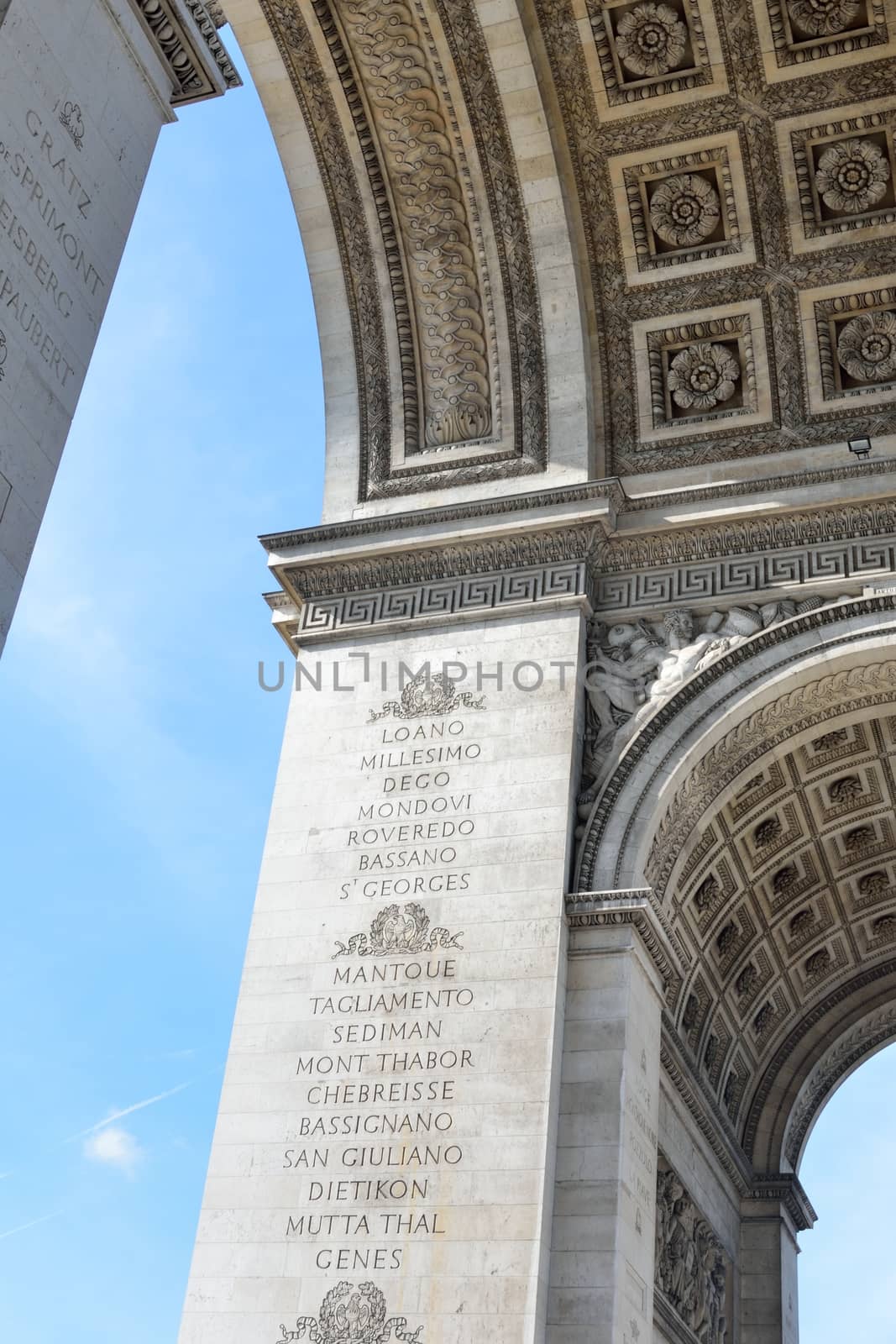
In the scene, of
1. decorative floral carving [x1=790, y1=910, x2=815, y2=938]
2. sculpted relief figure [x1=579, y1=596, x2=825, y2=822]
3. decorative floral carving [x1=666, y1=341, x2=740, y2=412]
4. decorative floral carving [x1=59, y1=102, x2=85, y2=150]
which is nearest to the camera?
decorative floral carving [x1=59, y1=102, x2=85, y2=150]

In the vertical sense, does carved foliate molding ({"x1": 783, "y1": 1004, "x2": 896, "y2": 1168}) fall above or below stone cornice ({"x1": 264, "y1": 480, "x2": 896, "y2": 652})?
below

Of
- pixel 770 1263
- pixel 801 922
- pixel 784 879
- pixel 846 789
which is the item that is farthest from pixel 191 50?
pixel 770 1263

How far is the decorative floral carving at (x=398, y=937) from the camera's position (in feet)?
48.3

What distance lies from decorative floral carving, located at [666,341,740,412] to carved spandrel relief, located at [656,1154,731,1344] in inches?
329

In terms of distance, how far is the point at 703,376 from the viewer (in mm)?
18172

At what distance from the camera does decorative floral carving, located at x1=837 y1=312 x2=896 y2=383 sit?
17469 mm

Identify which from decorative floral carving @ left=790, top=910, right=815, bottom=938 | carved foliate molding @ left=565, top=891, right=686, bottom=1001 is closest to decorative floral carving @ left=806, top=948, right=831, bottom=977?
decorative floral carving @ left=790, top=910, right=815, bottom=938

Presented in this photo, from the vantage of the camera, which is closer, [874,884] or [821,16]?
[821,16]

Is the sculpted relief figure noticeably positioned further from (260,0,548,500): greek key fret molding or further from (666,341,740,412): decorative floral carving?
(666,341,740,412): decorative floral carving

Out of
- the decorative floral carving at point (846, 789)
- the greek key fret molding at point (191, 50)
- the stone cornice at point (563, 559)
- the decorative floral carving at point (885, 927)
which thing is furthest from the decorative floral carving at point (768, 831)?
the greek key fret molding at point (191, 50)

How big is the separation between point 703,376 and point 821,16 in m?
4.05

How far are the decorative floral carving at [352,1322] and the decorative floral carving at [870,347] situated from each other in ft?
35.8

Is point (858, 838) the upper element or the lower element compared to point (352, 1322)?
upper

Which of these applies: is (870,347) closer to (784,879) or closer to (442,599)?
(442,599)
